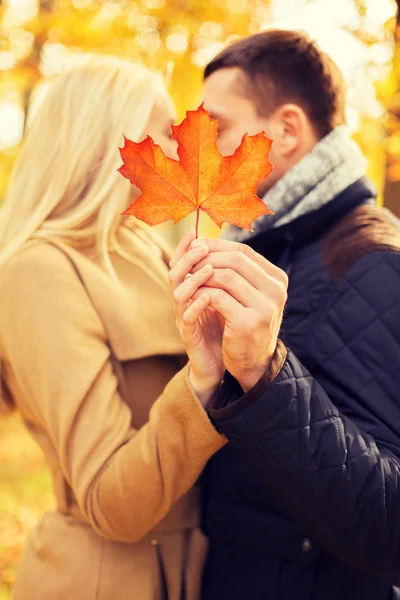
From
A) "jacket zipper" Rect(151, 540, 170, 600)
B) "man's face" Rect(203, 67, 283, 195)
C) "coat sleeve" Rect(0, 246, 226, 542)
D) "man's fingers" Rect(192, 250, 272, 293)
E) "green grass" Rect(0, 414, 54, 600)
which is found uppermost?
"man's face" Rect(203, 67, 283, 195)

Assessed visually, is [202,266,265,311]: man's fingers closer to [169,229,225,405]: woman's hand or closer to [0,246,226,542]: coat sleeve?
[169,229,225,405]: woman's hand

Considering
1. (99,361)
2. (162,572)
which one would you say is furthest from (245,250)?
(162,572)

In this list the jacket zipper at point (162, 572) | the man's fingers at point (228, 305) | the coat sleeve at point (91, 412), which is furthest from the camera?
the jacket zipper at point (162, 572)

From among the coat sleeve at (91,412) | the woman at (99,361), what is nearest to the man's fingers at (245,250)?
the woman at (99,361)

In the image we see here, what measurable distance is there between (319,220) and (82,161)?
0.75 metres

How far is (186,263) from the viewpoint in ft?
4.33

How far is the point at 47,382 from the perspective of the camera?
5.86 feet

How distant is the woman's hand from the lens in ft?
4.28

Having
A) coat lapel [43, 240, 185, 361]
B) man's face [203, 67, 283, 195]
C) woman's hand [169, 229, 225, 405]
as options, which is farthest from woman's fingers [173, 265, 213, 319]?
man's face [203, 67, 283, 195]

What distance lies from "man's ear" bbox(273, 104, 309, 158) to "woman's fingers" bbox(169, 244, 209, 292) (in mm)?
953

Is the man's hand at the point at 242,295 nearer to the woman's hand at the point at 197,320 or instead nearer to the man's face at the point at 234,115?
the woman's hand at the point at 197,320

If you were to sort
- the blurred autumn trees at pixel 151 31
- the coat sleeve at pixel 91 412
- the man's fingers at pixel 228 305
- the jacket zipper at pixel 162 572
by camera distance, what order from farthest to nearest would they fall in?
1. the blurred autumn trees at pixel 151 31
2. the jacket zipper at pixel 162 572
3. the coat sleeve at pixel 91 412
4. the man's fingers at pixel 228 305

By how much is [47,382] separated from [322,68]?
1380mm

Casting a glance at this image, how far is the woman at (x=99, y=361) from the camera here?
5.49 feet
